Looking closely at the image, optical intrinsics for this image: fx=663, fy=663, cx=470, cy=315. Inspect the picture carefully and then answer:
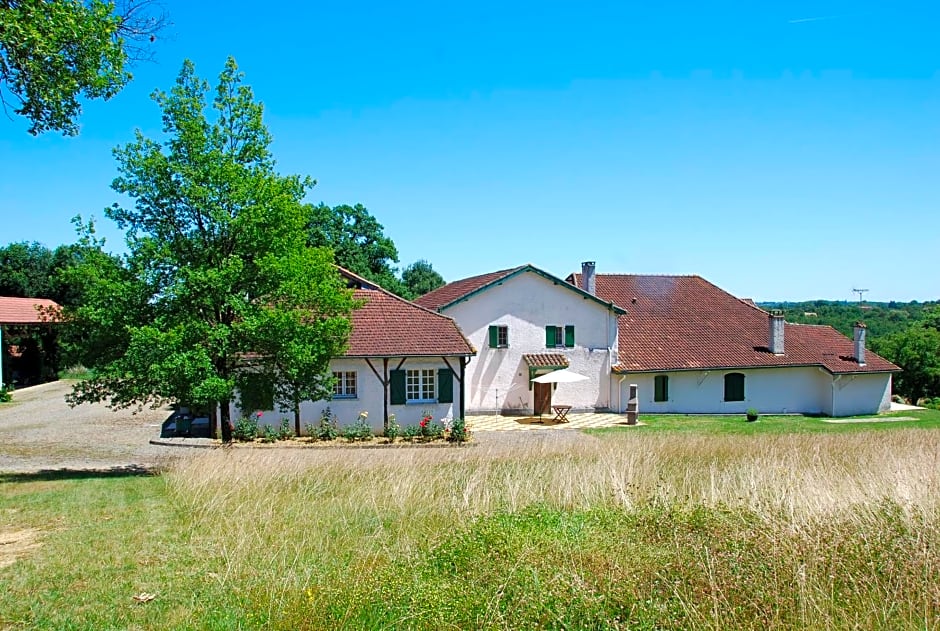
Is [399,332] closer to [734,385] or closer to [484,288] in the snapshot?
[484,288]

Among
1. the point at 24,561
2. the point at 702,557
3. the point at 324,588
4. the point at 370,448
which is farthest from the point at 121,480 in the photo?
the point at 702,557

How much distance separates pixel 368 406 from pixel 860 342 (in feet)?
76.0

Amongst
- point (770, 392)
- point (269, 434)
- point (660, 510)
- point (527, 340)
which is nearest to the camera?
point (660, 510)

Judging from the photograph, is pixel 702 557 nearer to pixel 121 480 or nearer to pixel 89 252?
pixel 121 480

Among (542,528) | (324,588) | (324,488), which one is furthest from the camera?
(324,488)

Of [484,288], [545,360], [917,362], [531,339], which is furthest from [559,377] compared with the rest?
[917,362]

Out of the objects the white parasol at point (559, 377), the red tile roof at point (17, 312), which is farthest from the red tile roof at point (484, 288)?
the red tile roof at point (17, 312)

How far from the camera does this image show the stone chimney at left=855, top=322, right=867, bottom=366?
30359 mm

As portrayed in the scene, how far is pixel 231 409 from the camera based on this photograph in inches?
827

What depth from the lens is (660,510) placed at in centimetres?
715

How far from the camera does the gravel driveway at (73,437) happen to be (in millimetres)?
16516

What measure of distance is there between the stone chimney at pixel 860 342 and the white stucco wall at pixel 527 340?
11789 mm

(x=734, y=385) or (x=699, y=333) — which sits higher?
(x=699, y=333)

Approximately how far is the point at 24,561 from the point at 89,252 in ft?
29.5
